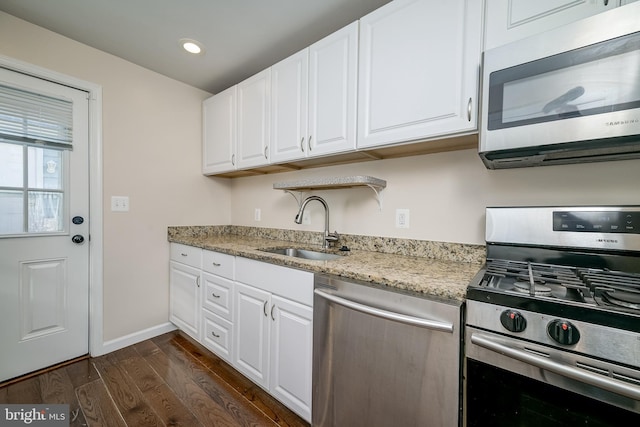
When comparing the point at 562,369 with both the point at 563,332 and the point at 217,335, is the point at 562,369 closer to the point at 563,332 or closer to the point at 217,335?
the point at 563,332

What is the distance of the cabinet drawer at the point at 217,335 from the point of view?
175 cm

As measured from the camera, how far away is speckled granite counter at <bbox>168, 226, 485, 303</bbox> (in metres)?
0.98

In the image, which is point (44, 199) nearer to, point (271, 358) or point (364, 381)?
point (271, 358)

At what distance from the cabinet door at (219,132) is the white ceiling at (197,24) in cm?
30

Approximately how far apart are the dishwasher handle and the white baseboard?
188 cm

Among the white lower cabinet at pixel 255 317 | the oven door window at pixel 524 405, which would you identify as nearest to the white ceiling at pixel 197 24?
the white lower cabinet at pixel 255 317

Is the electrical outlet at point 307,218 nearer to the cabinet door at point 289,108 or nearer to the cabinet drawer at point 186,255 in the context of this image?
the cabinet door at point 289,108

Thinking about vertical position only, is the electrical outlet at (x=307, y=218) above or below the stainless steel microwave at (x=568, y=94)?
below

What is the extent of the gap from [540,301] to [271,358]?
1289mm

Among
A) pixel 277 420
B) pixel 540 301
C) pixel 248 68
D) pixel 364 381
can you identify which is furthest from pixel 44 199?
pixel 540 301

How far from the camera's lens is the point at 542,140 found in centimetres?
92

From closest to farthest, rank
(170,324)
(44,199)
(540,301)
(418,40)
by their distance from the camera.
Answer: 1. (540,301)
2. (418,40)
3. (44,199)
4. (170,324)

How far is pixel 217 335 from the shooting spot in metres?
1.85

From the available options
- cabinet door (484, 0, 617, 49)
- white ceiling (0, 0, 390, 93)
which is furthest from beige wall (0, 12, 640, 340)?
cabinet door (484, 0, 617, 49)
